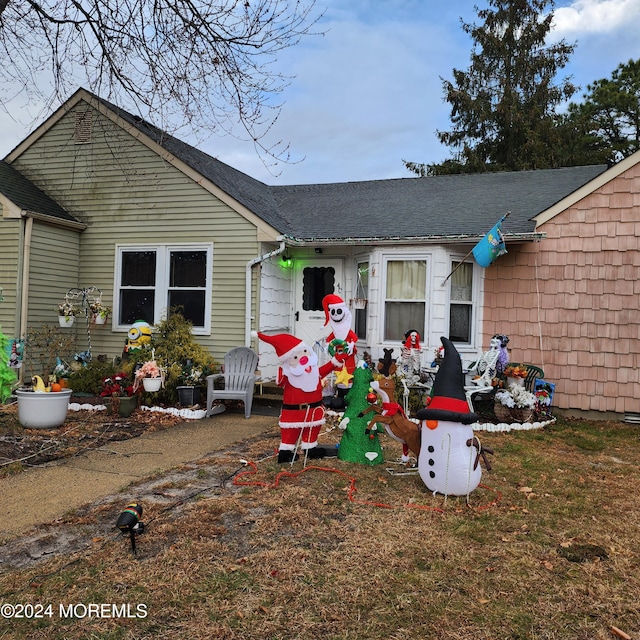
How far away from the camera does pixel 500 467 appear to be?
528cm

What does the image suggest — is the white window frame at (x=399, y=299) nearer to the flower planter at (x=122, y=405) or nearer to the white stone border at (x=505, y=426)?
the white stone border at (x=505, y=426)

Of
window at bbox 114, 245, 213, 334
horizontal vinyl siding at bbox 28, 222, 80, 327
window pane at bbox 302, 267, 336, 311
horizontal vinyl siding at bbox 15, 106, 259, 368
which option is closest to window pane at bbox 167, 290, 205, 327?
window at bbox 114, 245, 213, 334

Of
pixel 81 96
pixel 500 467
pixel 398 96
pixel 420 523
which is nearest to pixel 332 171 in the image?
pixel 398 96

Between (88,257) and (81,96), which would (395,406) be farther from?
(81,96)

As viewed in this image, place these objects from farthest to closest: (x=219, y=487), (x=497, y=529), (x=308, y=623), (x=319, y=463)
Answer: (x=319, y=463) → (x=219, y=487) → (x=497, y=529) → (x=308, y=623)

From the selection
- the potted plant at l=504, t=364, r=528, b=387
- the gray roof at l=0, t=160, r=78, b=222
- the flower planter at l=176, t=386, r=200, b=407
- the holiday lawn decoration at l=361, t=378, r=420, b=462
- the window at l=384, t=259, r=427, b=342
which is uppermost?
the gray roof at l=0, t=160, r=78, b=222

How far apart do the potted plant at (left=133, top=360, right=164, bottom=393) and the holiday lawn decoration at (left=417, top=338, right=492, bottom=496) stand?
191 inches

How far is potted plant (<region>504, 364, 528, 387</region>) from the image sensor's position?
7.64 m

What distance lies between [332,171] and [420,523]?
18.4 metres

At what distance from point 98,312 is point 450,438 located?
7477 millimetres

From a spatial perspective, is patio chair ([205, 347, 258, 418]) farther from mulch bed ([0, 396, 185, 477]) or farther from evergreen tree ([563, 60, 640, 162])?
evergreen tree ([563, 60, 640, 162])

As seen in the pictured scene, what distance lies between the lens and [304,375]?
5.00 m

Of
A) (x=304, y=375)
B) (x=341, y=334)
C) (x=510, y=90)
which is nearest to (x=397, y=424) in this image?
(x=304, y=375)

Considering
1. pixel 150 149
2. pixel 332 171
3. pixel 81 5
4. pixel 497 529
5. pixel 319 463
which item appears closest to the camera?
pixel 497 529
